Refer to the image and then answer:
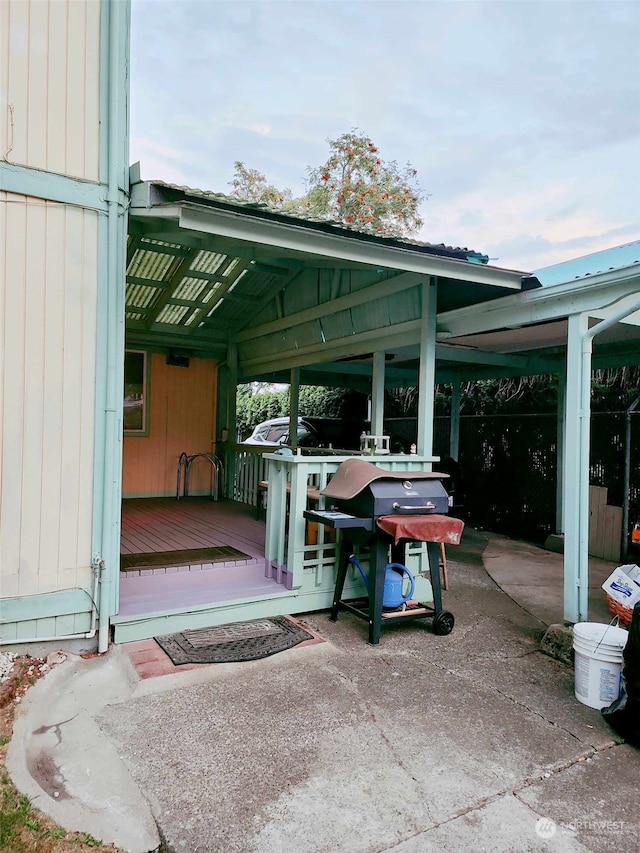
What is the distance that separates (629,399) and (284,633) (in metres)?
5.85

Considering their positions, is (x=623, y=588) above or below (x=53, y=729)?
above

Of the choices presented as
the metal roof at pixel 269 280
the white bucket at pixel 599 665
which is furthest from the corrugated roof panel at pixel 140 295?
the white bucket at pixel 599 665

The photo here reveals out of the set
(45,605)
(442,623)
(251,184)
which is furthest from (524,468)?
(251,184)

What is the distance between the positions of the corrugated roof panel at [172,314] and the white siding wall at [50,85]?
3.74 meters

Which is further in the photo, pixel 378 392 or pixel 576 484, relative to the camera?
pixel 378 392

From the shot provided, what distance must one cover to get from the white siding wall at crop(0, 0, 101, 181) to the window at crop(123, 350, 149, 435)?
14.9ft

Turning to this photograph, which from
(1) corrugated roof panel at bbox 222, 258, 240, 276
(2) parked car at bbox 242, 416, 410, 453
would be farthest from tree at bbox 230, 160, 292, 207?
(1) corrugated roof panel at bbox 222, 258, 240, 276

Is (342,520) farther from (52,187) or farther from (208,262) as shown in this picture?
(208,262)

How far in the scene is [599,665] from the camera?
107 inches

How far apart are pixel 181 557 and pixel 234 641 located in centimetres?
112

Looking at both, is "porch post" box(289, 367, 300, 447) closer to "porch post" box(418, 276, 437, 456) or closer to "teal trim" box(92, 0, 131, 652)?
"porch post" box(418, 276, 437, 456)

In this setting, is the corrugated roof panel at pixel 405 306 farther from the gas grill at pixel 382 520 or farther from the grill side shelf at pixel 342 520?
the grill side shelf at pixel 342 520

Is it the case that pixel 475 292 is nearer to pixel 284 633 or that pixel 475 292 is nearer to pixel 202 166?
pixel 284 633

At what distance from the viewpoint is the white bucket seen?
8.85 feet
